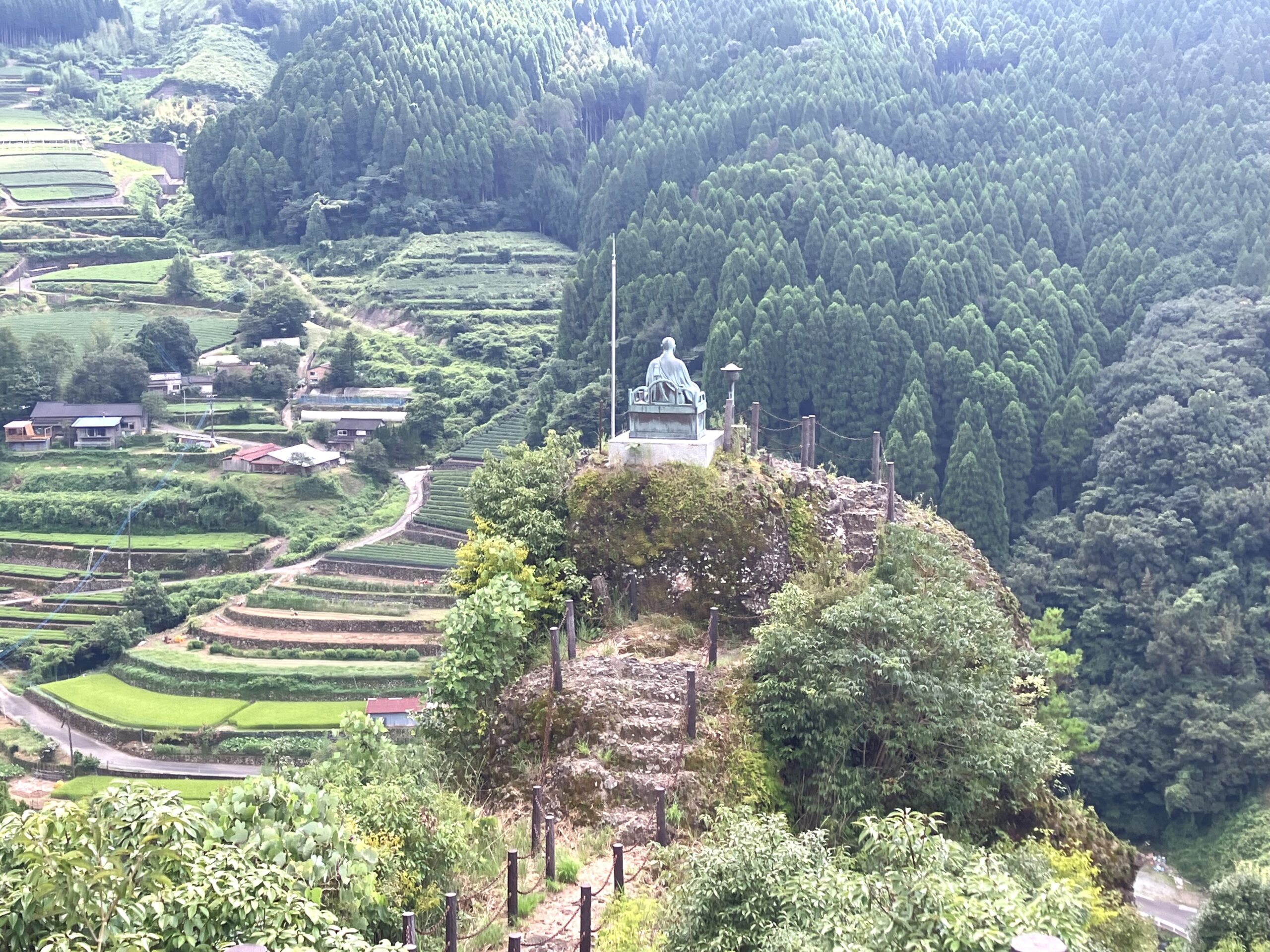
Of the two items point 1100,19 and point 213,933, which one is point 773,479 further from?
point 1100,19

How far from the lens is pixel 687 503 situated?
17203 mm

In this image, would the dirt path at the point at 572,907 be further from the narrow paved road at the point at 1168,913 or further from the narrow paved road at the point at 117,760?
the narrow paved road at the point at 117,760

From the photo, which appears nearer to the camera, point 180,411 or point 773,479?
point 773,479

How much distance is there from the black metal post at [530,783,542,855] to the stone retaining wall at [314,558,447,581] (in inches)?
975

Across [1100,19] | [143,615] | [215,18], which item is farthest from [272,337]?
[215,18]

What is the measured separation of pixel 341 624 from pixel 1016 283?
25758 mm

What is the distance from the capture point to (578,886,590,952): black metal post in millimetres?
9484

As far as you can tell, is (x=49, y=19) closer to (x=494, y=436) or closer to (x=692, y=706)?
(x=494, y=436)

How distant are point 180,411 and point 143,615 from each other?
1545 cm

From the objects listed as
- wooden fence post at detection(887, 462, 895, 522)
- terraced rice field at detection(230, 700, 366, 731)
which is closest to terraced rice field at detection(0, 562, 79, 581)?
terraced rice field at detection(230, 700, 366, 731)

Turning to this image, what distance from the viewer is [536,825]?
12125mm

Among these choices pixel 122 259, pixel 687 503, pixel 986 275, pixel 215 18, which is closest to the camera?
pixel 687 503

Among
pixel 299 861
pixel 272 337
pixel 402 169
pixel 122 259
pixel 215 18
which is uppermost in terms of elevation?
pixel 215 18

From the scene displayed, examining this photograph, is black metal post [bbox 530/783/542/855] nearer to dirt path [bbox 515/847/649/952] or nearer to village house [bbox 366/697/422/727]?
dirt path [bbox 515/847/649/952]
